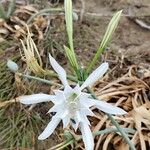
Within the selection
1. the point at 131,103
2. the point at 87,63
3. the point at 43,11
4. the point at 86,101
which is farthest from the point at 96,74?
the point at 43,11

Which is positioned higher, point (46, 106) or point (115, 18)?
point (115, 18)

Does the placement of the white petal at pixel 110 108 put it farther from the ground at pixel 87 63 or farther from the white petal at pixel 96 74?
the ground at pixel 87 63

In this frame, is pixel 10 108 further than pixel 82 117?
Yes

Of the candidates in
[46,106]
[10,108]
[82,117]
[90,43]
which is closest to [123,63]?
[90,43]

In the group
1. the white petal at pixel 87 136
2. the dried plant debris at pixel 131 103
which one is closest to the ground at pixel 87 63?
the dried plant debris at pixel 131 103

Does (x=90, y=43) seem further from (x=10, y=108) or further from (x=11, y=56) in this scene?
(x=10, y=108)

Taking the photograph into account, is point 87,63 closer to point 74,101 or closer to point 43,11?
point 43,11

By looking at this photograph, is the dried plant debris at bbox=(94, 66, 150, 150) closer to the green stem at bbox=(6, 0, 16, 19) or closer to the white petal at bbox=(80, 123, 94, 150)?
the white petal at bbox=(80, 123, 94, 150)

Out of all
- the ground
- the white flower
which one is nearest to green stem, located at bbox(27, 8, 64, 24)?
the ground

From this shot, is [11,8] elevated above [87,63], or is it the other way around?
[11,8]
